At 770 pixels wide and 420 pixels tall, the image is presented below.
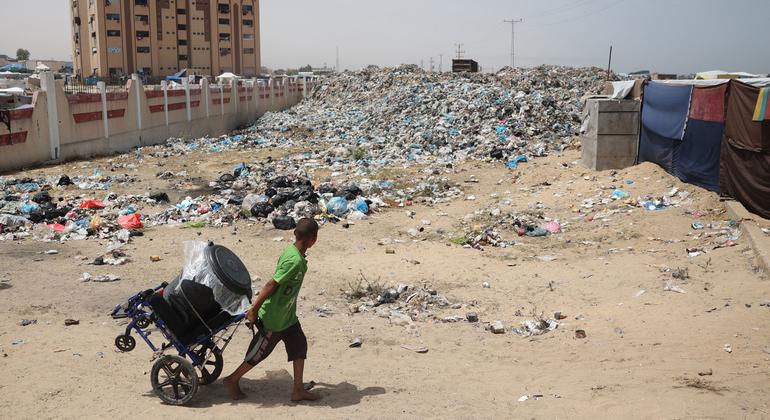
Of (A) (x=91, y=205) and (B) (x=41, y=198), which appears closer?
(A) (x=91, y=205)

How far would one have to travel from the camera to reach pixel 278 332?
4012 mm

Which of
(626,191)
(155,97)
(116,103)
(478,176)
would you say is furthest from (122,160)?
(626,191)

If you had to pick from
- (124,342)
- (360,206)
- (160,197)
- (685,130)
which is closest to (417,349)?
(124,342)

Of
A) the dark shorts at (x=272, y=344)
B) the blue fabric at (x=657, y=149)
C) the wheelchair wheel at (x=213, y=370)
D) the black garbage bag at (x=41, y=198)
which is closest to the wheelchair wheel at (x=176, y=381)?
the wheelchair wheel at (x=213, y=370)

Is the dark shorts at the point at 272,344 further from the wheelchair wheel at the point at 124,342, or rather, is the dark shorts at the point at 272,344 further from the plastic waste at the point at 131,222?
the plastic waste at the point at 131,222

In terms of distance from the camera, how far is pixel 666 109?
11.1 metres

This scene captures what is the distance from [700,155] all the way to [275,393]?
8.02 meters

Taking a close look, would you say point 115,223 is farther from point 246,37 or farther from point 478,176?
point 246,37

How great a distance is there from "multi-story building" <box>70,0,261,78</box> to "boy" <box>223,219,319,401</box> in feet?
192

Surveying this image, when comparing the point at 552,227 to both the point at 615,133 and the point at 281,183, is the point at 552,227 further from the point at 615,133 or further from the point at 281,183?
the point at 281,183

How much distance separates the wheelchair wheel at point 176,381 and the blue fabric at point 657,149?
30.2ft

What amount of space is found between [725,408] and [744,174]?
19.2ft

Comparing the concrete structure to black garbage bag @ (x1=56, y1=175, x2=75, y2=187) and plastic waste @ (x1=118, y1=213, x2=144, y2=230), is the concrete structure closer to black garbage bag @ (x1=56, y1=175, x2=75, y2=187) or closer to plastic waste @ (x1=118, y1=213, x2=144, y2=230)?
plastic waste @ (x1=118, y1=213, x2=144, y2=230)

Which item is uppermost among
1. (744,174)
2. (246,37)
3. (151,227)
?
(246,37)
